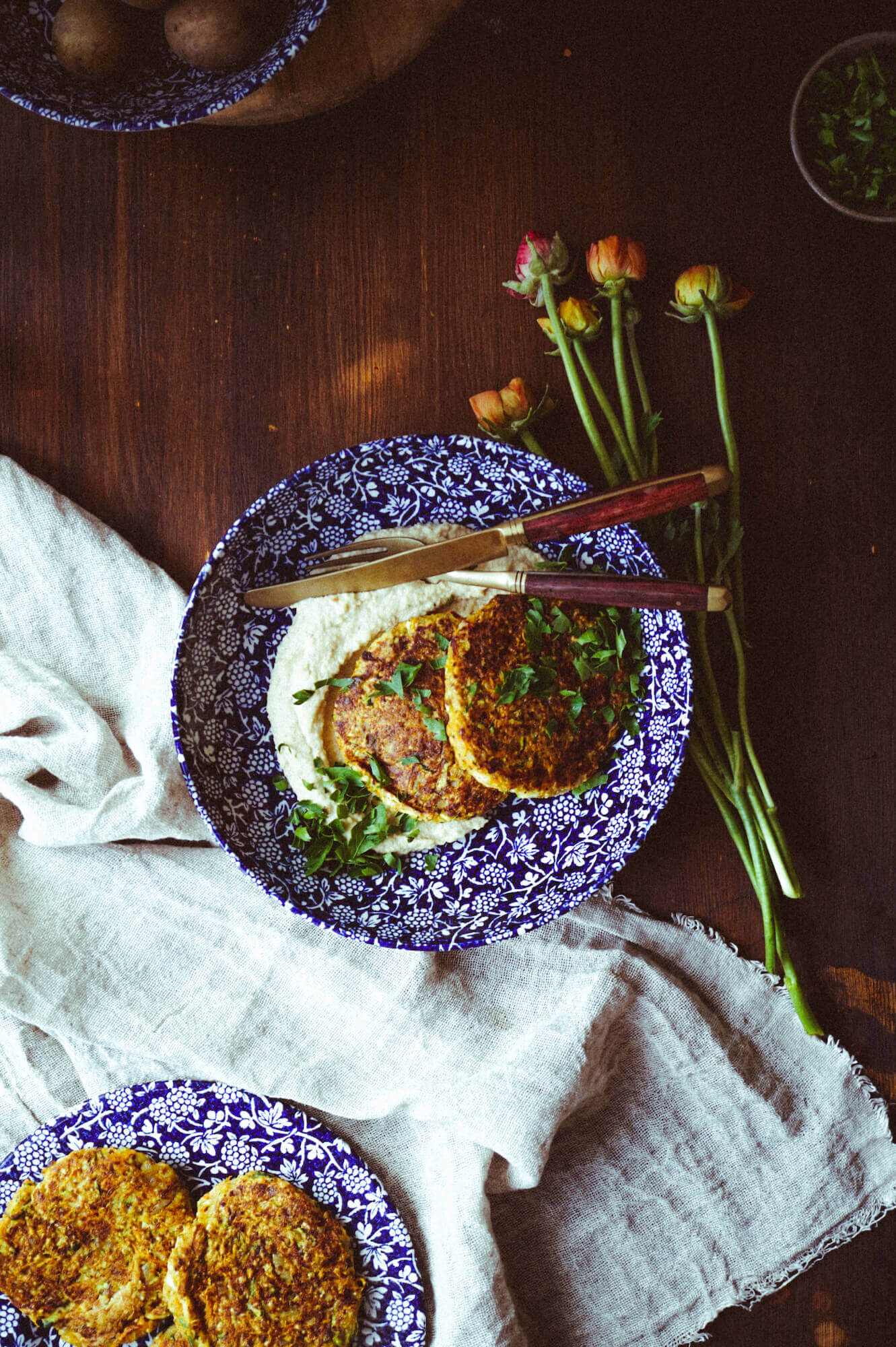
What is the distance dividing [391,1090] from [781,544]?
1.21m

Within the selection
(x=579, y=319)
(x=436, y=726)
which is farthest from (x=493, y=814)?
(x=579, y=319)

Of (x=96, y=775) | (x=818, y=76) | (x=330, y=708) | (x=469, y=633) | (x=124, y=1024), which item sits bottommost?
(x=124, y=1024)

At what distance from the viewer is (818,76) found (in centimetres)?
160

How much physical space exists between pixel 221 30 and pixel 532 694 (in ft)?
3.60

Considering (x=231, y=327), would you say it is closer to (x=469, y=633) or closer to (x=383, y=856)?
(x=469, y=633)

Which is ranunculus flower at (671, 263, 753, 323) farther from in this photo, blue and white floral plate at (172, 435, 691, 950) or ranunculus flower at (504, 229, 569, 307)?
blue and white floral plate at (172, 435, 691, 950)

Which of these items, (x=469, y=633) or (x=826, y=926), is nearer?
(x=469, y=633)

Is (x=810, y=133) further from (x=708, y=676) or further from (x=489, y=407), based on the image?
(x=708, y=676)

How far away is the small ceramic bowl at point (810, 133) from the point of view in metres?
1.58

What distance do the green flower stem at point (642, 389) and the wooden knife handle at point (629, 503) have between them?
203 mm

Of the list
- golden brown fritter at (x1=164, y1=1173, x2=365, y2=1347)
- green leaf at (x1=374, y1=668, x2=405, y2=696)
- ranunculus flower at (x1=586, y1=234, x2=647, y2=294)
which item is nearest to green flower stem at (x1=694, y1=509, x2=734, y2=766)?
ranunculus flower at (x1=586, y1=234, x2=647, y2=294)

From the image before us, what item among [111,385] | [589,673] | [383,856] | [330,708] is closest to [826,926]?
[589,673]

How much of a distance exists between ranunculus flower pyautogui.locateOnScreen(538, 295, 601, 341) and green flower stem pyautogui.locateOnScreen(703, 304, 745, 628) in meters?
0.19

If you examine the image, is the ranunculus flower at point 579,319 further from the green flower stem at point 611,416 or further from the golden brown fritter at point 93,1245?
the golden brown fritter at point 93,1245
